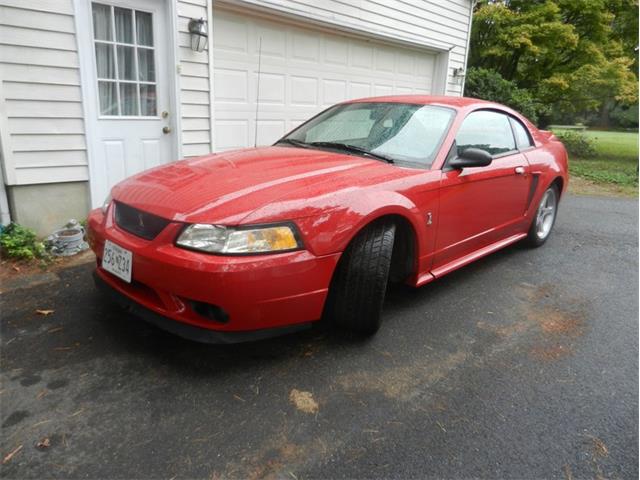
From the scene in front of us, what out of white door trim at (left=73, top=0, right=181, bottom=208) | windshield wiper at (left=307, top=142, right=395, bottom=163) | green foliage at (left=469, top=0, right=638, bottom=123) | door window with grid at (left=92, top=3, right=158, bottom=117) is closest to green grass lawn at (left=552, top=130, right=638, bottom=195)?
green foliage at (left=469, top=0, right=638, bottom=123)

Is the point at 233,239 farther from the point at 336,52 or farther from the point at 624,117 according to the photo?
the point at 624,117

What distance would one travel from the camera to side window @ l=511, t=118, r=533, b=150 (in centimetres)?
389

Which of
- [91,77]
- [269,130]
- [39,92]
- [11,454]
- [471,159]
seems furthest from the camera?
[269,130]

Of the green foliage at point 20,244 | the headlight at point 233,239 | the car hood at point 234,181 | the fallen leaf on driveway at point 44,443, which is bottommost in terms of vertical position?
the fallen leaf on driveway at point 44,443

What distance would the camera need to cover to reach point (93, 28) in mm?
4156

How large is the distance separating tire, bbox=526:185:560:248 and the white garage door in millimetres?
3412

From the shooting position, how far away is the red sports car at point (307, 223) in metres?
2.04

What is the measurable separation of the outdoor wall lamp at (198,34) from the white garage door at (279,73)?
1.15 feet

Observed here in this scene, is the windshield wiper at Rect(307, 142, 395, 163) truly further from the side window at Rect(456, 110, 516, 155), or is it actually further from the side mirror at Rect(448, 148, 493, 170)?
the side window at Rect(456, 110, 516, 155)

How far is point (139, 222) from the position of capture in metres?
2.27

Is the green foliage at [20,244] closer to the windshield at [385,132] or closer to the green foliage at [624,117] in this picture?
the windshield at [385,132]

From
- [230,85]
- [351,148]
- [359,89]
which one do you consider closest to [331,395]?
[351,148]

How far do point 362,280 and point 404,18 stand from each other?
6.36m

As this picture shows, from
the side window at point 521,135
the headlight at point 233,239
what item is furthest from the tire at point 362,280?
the side window at point 521,135
